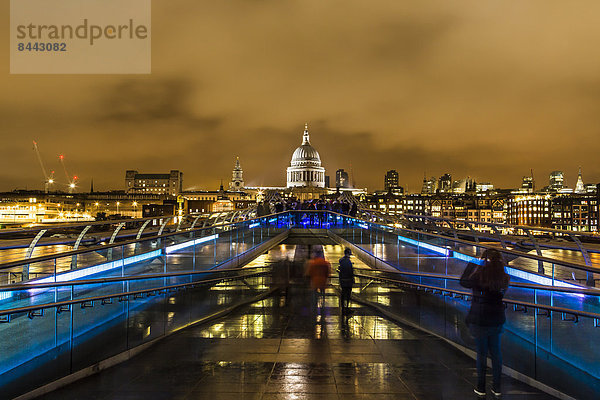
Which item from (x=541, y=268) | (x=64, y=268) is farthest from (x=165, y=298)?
(x=541, y=268)

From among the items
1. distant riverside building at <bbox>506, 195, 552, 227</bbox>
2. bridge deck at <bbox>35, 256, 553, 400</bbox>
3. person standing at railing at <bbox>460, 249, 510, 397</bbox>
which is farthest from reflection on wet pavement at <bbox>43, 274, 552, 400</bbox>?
distant riverside building at <bbox>506, 195, 552, 227</bbox>

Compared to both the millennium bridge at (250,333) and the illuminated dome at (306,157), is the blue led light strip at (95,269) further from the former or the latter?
the illuminated dome at (306,157)

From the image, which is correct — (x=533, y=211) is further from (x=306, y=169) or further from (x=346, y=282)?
(x=346, y=282)

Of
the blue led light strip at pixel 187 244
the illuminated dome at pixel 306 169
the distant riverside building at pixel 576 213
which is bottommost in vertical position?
the distant riverside building at pixel 576 213

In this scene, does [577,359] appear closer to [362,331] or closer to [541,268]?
[541,268]

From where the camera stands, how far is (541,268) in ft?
23.2

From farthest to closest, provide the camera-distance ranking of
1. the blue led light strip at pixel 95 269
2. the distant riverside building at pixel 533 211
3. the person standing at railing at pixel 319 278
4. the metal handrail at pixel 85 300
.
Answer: the distant riverside building at pixel 533 211, the person standing at railing at pixel 319 278, the blue led light strip at pixel 95 269, the metal handrail at pixel 85 300

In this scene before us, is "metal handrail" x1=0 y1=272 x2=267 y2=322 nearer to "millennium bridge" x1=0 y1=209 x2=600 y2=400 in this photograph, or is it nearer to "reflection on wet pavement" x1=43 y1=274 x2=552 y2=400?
"millennium bridge" x1=0 y1=209 x2=600 y2=400

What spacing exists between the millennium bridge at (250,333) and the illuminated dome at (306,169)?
559 ft

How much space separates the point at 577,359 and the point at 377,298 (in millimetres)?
5959

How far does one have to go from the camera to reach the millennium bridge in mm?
5473

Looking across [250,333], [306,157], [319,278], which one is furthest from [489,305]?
[306,157]

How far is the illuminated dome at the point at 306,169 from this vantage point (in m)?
186

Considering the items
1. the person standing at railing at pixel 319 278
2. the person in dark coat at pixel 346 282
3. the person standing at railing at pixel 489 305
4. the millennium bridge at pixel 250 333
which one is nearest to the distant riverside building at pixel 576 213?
the person standing at railing at pixel 319 278
